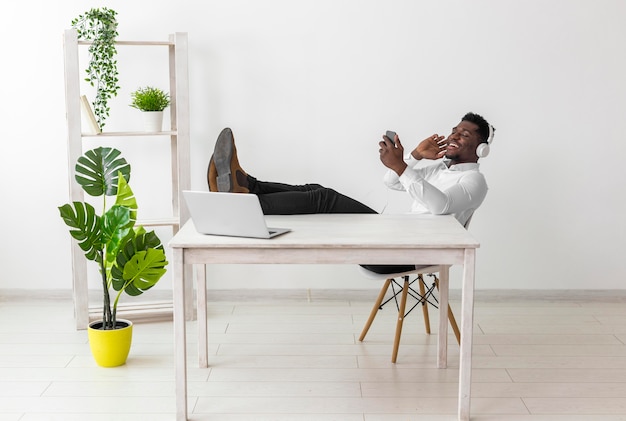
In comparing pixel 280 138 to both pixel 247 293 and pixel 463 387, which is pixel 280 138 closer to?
pixel 247 293

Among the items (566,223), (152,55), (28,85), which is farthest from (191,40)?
(566,223)

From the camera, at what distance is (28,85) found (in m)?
4.59

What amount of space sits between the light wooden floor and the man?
57 centimetres

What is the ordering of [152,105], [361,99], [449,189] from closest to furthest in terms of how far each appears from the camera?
[449,189], [152,105], [361,99]

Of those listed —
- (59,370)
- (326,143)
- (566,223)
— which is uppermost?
(326,143)

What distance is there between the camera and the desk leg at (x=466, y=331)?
2947 millimetres

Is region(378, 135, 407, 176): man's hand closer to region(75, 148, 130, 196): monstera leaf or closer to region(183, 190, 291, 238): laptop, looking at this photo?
region(183, 190, 291, 238): laptop

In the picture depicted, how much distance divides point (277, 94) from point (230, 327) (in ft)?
4.46

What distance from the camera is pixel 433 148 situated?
12.8 ft

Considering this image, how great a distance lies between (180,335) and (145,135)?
1.67 m

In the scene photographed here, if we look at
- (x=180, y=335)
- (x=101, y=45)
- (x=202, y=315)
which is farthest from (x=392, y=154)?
(x=101, y=45)

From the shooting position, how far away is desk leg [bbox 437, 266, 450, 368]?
365 centimetres

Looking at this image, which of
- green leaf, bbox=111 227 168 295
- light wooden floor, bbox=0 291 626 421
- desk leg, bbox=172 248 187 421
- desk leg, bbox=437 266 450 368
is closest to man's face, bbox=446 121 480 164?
desk leg, bbox=437 266 450 368

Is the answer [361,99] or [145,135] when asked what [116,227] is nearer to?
[145,135]
